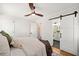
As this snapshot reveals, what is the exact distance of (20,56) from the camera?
4.08ft

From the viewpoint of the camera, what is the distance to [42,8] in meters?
1.27

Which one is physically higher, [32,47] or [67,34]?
[67,34]

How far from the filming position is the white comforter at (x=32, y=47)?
128 centimetres

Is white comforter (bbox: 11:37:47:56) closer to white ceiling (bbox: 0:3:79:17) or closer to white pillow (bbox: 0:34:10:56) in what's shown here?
white pillow (bbox: 0:34:10:56)

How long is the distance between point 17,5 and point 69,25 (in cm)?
69

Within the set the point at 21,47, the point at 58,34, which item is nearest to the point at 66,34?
the point at 58,34

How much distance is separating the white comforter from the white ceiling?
0.34m

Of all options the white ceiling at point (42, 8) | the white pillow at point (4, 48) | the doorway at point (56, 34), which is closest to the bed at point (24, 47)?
the white pillow at point (4, 48)

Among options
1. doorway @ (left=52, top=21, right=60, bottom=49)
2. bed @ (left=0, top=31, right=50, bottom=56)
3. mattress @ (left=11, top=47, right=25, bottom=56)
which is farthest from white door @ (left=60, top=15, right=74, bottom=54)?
mattress @ (left=11, top=47, right=25, bottom=56)

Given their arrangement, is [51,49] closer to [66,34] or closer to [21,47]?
[66,34]

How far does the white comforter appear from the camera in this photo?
128cm

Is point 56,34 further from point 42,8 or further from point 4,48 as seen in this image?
point 4,48

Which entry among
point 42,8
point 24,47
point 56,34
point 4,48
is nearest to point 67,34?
point 56,34

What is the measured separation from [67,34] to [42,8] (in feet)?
1.49
